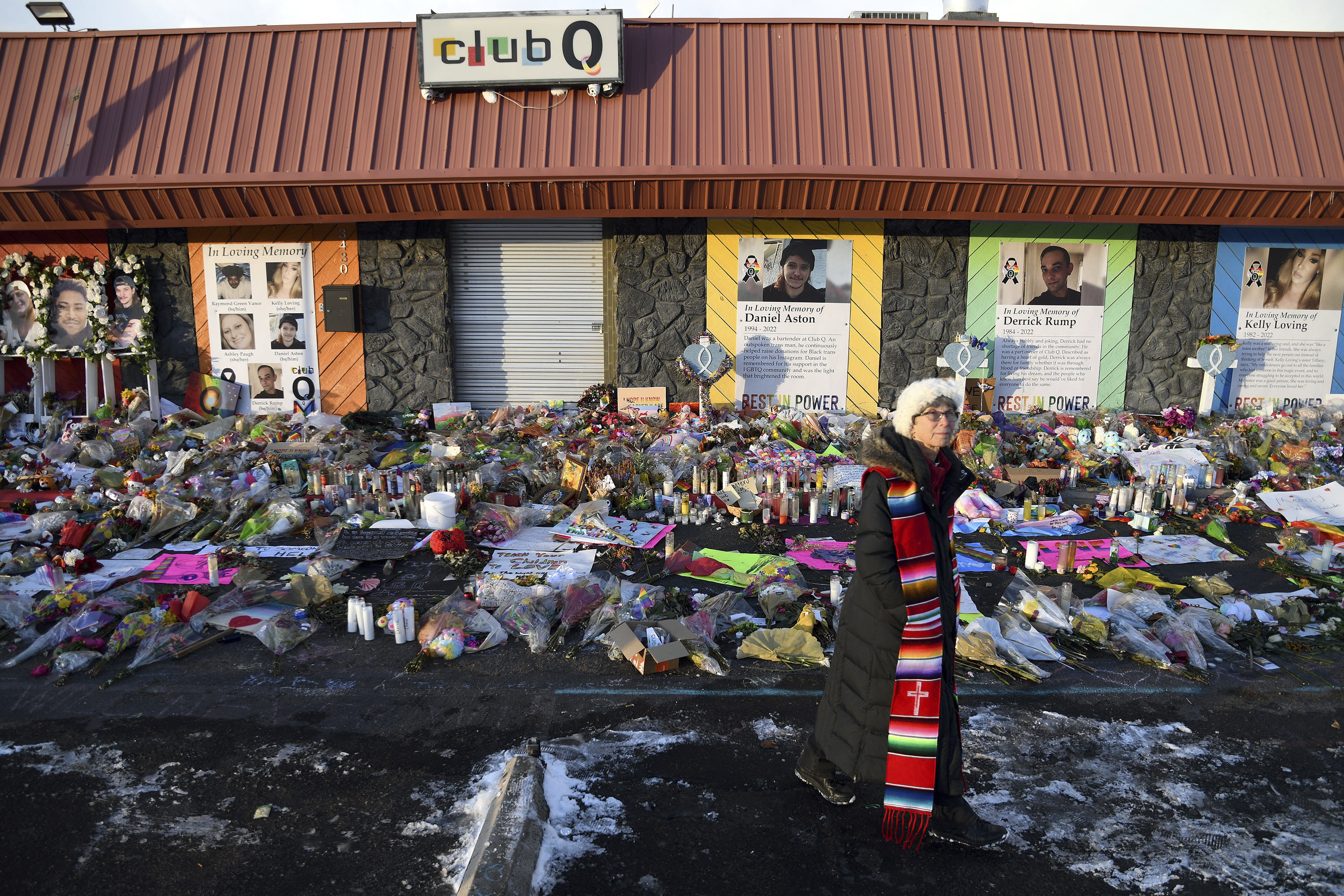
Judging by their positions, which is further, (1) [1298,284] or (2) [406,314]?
(2) [406,314]

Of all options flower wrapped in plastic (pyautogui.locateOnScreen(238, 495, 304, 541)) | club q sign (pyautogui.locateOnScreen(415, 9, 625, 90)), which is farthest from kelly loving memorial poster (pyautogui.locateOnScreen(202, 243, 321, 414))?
flower wrapped in plastic (pyautogui.locateOnScreen(238, 495, 304, 541))

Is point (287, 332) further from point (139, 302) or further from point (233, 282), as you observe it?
point (139, 302)

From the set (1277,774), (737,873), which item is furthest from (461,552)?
(1277,774)

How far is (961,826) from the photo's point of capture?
3312 mm

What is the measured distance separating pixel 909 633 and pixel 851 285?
27.5 feet

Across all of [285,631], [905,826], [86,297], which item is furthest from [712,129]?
[86,297]

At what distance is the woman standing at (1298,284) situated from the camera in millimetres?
10805

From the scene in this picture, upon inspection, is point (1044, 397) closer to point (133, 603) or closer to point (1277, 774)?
point (1277, 774)

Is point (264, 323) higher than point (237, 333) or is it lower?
higher

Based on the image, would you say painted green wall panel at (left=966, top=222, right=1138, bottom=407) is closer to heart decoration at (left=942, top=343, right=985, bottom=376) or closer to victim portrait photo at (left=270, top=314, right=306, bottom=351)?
heart decoration at (left=942, top=343, right=985, bottom=376)

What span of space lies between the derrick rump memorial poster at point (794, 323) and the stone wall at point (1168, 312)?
4.10m

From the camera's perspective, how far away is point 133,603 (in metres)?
5.71

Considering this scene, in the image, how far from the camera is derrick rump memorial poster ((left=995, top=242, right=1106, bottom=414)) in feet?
35.6

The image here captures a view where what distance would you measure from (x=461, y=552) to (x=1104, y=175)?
8.84m
